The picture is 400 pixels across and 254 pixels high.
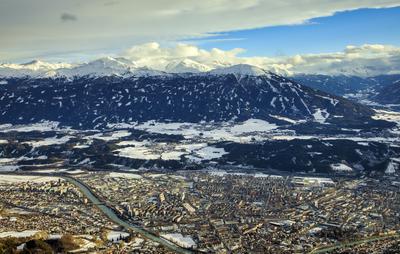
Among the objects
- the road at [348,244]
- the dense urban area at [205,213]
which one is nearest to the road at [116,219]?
the dense urban area at [205,213]

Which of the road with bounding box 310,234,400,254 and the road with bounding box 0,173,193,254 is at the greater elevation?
the road with bounding box 0,173,193,254

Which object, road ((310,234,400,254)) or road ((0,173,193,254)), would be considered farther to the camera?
road ((0,173,193,254))

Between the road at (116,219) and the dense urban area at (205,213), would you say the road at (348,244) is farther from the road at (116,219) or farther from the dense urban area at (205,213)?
the road at (116,219)

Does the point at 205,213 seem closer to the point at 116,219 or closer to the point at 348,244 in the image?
the point at 116,219

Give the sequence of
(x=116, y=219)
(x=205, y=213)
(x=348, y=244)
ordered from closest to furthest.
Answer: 1. (x=348, y=244)
2. (x=116, y=219)
3. (x=205, y=213)

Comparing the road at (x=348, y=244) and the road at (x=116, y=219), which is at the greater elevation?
the road at (x=116, y=219)

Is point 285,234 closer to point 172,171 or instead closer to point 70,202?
point 70,202

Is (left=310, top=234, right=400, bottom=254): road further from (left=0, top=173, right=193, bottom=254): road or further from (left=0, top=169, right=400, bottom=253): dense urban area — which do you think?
(left=0, top=173, right=193, bottom=254): road

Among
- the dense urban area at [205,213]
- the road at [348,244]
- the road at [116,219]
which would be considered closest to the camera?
the road at [348,244]

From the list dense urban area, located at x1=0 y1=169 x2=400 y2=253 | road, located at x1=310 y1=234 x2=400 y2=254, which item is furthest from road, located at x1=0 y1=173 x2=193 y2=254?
road, located at x1=310 y1=234 x2=400 y2=254

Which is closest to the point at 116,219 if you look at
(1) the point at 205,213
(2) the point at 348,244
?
(1) the point at 205,213

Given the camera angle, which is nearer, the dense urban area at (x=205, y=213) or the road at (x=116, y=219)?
the dense urban area at (x=205, y=213)

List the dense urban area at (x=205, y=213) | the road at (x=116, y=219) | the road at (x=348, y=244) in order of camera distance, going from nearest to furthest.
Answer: the road at (x=348, y=244), the dense urban area at (x=205, y=213), the road at (x=116, y=219)
